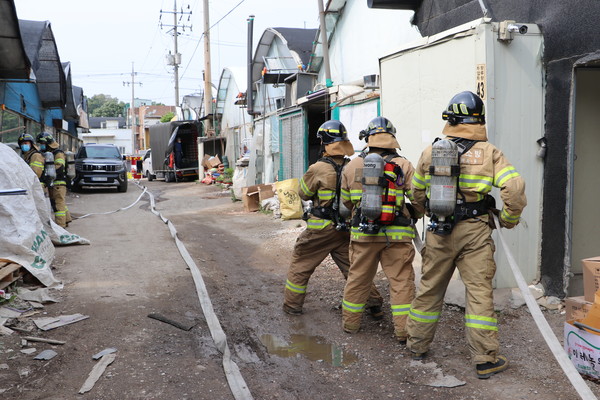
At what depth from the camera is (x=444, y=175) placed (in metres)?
4.03

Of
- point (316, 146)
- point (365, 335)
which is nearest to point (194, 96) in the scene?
point (316, 146)

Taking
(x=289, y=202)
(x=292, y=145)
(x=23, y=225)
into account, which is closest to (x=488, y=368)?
(x=23, y=225)

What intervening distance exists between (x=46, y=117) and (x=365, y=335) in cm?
1907

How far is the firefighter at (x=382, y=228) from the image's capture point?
15.5ft

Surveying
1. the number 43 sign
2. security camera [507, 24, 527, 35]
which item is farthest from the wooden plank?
security camera [507, 24, 527, 35]

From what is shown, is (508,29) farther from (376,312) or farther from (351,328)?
(351,328)

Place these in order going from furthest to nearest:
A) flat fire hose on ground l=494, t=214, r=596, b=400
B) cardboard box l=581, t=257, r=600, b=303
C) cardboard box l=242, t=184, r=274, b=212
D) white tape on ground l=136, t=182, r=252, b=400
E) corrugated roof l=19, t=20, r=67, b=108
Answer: corrugated roof l=19, t=20, r=67, b=108 → cardboard box l=242, t=184, r=274, b=212 → cardboard box l=581, t=257, r=600, b=303 → white tape on ground l=136, t=182, r=252, b=400 → flat fire hose on ground l=494, t=214, r=596, b=400

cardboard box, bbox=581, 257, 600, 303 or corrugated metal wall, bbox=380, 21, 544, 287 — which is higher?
corrugated metal wall, bbox=380, 21, 544, 287

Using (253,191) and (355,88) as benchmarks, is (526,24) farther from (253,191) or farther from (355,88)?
(253,191)

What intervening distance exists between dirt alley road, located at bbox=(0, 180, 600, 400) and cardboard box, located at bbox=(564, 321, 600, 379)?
119 mm

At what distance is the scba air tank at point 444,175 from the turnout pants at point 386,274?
871mm

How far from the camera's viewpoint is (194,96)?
42812mm

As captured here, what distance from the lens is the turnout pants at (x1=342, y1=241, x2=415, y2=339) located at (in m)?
4.80

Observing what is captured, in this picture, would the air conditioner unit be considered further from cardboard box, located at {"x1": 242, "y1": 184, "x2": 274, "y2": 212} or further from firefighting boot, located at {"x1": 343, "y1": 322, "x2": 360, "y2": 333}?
firefighting boot, located at {"x1": 343, "y1": 322, "x2": 360, "y2": 333}
